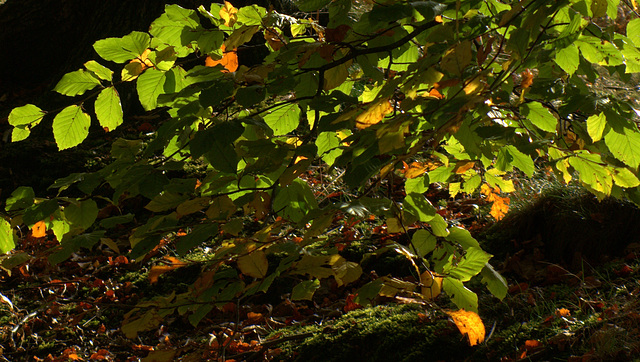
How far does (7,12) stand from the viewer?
614cm

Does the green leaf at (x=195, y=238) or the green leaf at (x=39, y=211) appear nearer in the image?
the green leaf at (x=195, y=238)

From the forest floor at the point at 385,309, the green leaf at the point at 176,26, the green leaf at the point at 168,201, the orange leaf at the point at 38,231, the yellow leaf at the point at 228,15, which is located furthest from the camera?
the forest floor at the point at 385,309

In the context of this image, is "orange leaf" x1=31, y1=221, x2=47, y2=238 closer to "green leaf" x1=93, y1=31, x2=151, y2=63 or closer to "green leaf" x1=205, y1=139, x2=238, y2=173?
"green leaf" x1=93, y1=31, x2=151, y2=63

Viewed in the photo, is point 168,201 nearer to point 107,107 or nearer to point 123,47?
point 107,107

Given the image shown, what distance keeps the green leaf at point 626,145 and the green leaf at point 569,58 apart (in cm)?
22

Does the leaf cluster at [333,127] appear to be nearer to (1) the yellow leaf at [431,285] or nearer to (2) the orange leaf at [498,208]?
(1) the yellow leaf at [431,285]

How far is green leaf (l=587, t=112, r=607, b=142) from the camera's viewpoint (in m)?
1.21

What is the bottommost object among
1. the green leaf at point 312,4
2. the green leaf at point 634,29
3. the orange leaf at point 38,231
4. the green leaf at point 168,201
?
the orange leaf at point 38,231

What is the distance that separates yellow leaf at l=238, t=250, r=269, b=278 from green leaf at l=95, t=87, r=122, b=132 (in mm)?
567

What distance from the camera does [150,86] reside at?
4.89 ft

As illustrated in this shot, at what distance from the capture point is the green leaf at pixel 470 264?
3.85ft

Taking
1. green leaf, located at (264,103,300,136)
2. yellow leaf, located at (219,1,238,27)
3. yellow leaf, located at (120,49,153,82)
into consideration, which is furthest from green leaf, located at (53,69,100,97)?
green leaf, located at (264,103,300,136)

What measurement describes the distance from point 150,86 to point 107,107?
0.50ft

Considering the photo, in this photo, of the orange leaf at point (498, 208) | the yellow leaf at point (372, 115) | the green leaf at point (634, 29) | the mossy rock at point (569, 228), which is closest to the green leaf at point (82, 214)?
the yellow leaf at point (372, 115)
